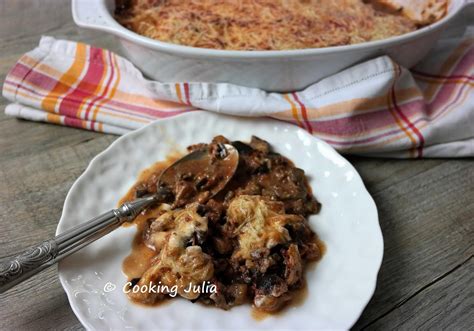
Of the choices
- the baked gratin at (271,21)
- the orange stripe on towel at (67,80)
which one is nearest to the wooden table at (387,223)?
the orange stripe on towel at (67,80)

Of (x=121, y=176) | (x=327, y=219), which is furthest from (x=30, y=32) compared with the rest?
(x=327, y=219)

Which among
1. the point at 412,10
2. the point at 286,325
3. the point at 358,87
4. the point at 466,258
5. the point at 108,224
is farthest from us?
the point at 412,10

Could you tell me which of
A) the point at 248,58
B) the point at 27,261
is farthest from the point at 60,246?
the point at 248,58

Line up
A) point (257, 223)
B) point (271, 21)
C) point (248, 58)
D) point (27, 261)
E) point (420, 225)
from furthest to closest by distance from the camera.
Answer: point (271, 21), point (248, 58), point (420, 225), point (257, 223), point (27, 261)

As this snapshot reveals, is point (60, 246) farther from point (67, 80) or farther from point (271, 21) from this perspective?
point (271, 21)

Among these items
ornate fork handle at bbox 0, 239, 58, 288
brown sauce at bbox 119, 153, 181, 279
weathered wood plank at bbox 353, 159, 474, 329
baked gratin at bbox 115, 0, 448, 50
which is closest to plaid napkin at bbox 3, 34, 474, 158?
weathered wood plank at bbox 353, 159, 474, 329

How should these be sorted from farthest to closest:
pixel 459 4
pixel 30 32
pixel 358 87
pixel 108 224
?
pixel 30 32 → pixel 459 4 → pixel 358 87 → pixel 108 224

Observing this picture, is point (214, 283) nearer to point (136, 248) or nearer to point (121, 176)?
point (136, 248)
